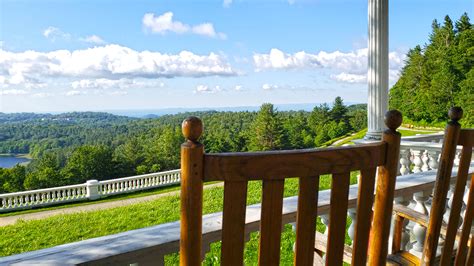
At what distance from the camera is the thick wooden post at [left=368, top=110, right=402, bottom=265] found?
0.55m

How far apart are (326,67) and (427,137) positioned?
1225 inches

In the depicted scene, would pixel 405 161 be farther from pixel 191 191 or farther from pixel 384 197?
pixel 191 191

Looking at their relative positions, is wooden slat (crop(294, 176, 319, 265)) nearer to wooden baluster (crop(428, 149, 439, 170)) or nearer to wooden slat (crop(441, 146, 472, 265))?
wooden slat (crop(441, 146, 472, 265))

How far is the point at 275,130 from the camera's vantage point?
1778 centimetres

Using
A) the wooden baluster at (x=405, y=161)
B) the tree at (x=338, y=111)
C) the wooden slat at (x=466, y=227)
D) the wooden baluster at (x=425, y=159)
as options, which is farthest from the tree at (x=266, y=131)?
the wooden slat at (x=466, y=227)

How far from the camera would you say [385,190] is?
58 cm

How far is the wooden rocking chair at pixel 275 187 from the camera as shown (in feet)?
1.48

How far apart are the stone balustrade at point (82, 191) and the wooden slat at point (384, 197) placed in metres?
9.42

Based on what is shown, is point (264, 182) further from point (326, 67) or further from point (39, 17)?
point (39, 17)

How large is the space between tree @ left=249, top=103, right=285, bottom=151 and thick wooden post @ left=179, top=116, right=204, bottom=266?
15.6 m

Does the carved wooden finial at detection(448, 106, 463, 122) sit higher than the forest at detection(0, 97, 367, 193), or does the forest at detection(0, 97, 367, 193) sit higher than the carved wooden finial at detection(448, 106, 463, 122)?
the carved wooden finial at detection(448, 106, 463, 122)

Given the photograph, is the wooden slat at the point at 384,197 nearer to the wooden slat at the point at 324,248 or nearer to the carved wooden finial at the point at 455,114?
the carved wooden finial at the point at 455,114

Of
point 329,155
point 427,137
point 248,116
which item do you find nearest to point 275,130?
point 248,116

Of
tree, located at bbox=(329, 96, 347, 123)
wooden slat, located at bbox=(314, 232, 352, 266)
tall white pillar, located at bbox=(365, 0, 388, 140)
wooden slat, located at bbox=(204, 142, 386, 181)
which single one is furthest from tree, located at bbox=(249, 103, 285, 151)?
wooden slat, located at bbox=(204, 142, 386, 181)
